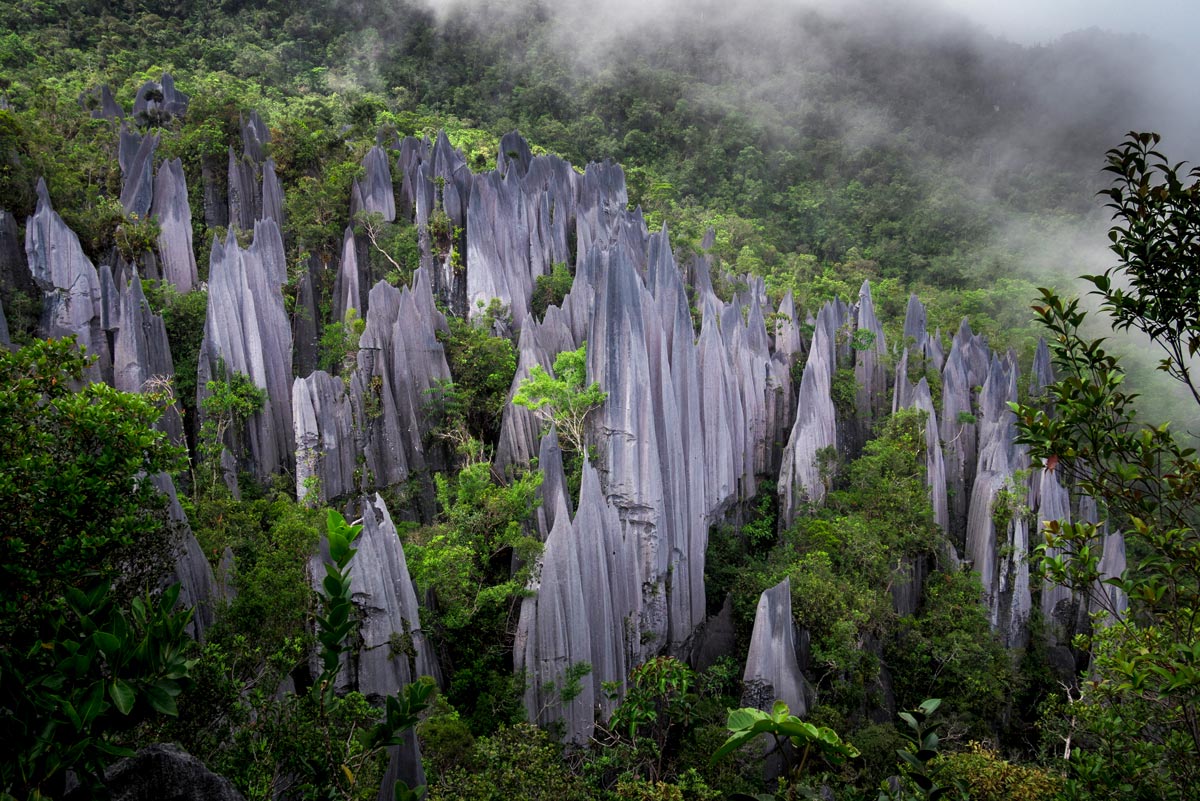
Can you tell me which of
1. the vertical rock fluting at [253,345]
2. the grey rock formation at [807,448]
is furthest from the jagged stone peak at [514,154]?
the grey rock formation at [807,448]

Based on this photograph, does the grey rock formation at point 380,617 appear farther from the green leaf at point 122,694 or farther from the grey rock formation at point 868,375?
the grey rock formation at point 868,375

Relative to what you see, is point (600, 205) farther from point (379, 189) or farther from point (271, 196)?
point (271, 196)

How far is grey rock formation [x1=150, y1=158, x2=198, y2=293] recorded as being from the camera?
63.6 ft

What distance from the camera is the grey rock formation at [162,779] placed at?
346 cm

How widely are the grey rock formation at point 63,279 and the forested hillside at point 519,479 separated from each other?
84 millimetres

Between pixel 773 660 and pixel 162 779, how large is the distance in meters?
12.0

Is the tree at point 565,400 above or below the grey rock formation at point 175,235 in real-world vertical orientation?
below

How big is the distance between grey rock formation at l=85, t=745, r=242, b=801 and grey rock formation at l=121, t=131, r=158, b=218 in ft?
67.3

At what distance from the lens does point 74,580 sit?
17.2ft

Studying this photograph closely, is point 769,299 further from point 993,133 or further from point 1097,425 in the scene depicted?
point 993,133

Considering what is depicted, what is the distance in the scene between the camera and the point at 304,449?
52.0 ft

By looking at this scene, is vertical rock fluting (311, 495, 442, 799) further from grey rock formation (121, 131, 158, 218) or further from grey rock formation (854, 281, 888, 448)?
grey rock formation (854, 281, 888, 448)

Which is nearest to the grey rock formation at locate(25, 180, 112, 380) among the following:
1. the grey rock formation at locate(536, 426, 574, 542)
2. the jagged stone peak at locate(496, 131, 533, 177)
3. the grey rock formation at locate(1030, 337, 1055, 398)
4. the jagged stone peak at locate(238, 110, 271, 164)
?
the jagged stone peak at locate(238, 110, 271, 164)

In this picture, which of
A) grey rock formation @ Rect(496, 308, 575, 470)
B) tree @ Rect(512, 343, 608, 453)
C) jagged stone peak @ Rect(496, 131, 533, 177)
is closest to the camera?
tree @ Rect(512, 343, 608, 453)
